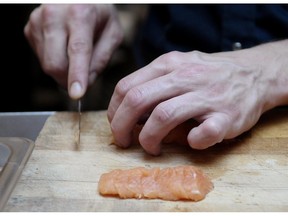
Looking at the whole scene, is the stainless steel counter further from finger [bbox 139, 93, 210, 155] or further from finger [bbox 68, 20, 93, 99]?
finger [bbox 139, 93, 210, 155]

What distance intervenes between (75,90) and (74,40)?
0.55 feet

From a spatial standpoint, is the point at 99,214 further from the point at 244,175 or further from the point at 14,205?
the point at 244,175

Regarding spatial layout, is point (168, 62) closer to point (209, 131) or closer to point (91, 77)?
point (209, 131)

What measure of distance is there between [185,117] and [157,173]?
144mm

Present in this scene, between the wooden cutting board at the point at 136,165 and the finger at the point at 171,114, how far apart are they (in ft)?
0.28

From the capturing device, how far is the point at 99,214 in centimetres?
89

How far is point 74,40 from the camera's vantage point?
51.4 inches

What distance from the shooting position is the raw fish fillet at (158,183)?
93 cm

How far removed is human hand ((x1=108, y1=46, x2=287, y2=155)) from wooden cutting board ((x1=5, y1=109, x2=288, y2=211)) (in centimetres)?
5

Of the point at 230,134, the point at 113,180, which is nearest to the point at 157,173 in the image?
the point at 113,180

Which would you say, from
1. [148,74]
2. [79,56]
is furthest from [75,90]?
[148,74]

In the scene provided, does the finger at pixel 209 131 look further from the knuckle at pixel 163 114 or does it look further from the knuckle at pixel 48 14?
the knuckle at pixel 48 14

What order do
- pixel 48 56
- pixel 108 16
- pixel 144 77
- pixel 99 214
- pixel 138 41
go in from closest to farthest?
pixel 99 214
pixel 144 77
pixel 48 56
pixel 108 16
pixel 138 41

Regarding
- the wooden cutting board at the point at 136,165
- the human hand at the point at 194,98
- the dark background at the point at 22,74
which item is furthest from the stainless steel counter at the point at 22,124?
the dark background at the point at 22,74
